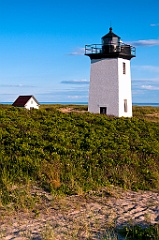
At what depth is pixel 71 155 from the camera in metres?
11.2

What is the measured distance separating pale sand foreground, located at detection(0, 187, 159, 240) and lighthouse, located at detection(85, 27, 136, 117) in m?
20.2

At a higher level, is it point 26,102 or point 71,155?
point 26,102

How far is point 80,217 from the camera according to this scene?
697 cm

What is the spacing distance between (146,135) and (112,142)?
3.08 meters

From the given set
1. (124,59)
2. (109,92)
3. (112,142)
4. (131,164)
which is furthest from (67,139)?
(124,59)

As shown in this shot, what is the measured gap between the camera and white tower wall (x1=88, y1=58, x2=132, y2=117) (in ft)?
94.4

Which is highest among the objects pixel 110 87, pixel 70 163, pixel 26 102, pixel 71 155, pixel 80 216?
pixel 110 87

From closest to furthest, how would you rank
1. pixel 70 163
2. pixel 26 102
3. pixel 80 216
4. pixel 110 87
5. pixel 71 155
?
pixel 80 216 → pixel 70 163 → pixel 71 155 → pixel 110 87 → pixel 26 102

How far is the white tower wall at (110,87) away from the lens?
94.4 ft

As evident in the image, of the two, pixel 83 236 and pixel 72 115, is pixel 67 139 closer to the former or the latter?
pixel 72 115

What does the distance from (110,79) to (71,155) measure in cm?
1869

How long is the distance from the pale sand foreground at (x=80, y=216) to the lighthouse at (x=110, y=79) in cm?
2022

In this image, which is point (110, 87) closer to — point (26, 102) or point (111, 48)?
point (111, 48)

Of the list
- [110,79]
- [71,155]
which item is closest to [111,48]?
[110,79]
